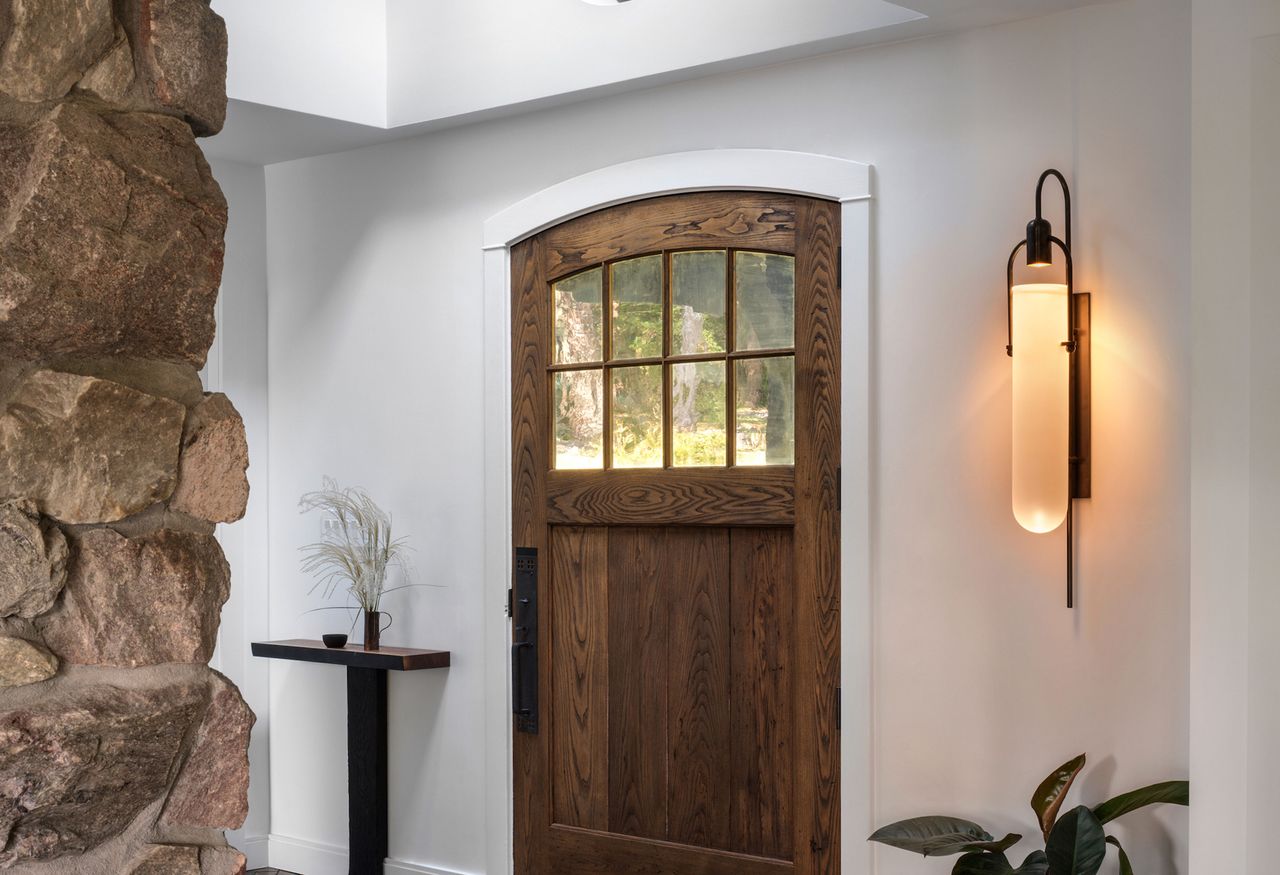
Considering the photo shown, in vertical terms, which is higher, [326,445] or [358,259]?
[358,259]

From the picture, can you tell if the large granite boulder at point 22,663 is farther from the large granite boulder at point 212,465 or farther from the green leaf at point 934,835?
the green leaf at point 934,835

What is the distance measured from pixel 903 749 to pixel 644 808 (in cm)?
86

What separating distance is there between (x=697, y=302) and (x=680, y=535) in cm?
67

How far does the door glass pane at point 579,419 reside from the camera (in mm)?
3896

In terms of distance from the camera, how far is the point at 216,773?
3.40 ft

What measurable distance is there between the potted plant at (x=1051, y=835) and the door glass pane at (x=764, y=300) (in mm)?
1304

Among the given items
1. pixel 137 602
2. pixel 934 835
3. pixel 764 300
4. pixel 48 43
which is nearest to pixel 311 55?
pixel 764 300

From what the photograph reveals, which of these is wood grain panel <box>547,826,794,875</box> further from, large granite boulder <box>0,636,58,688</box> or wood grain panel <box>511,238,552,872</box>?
large granite boulder <box>0,636,58,688</box>

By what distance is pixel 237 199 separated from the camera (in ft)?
15.4

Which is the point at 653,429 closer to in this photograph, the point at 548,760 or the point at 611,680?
the point at 611,680

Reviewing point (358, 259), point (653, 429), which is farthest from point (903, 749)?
point (358, 259)

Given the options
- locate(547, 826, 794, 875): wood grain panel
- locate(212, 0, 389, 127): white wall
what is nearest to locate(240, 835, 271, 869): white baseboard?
locate(547, 826, 794, 875): wood grain panel

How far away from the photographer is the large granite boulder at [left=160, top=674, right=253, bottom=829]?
3.35 feet

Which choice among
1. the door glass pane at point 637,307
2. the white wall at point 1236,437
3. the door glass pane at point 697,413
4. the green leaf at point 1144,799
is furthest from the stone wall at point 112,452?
the door glass pane at point 637,307
